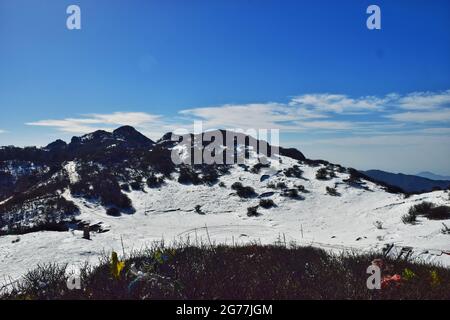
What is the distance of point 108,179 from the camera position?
26.0 meters

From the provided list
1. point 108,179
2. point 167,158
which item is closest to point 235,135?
point 167,158

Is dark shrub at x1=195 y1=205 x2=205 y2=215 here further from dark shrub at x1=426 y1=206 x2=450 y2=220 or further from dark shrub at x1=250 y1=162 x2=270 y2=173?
dark shrub at x1=426 y1=206 x2=450 y2=220

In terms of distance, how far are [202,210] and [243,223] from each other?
3771mm

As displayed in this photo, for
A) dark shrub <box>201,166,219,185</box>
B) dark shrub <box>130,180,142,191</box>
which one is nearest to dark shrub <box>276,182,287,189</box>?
dark shrub <box>201,166,219,185</box>

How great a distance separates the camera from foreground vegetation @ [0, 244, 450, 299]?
4918mm

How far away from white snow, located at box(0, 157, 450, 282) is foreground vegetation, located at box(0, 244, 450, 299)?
5.82ft

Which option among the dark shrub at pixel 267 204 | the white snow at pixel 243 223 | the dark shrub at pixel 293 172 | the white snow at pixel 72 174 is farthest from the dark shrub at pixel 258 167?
the white snow at pixel 72 174

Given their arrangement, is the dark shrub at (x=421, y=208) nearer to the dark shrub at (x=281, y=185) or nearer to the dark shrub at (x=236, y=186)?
the dark shrub at (x=281, y=185)

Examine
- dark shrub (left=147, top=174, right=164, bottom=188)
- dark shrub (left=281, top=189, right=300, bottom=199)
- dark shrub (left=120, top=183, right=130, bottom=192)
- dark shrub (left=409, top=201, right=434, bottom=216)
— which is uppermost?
dark shrub (left=147, top=174, right=164, bottom=188)

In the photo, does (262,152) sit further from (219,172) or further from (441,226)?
(441,226)

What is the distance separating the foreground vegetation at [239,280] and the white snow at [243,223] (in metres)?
1.78

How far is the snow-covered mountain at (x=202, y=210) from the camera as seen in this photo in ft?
39.1

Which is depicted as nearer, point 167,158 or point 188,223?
point 188,223
